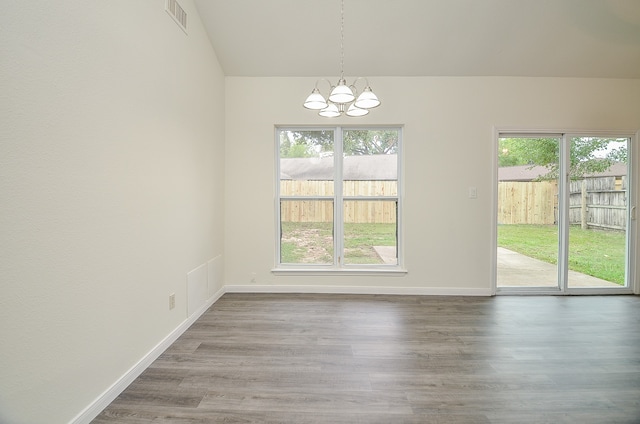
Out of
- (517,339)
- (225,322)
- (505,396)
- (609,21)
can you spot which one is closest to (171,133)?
(225,322)

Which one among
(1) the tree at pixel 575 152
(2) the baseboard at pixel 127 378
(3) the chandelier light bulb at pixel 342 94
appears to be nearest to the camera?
(2) the baseboard at pixel 127 378

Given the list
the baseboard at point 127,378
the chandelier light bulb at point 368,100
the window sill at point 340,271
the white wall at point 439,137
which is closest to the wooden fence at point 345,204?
the white wall at point 439,137

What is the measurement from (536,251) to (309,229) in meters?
3.09

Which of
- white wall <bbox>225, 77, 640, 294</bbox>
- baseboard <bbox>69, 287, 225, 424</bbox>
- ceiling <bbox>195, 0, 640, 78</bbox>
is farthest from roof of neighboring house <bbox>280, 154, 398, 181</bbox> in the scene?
baseboard <bbox>69, 287, 225, 424</bbox>

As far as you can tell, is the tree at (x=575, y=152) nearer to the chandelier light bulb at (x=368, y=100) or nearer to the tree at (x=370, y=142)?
the tree at (x=370, y=142)

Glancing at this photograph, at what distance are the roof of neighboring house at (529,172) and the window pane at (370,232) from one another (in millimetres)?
1482

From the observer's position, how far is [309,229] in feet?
13.5

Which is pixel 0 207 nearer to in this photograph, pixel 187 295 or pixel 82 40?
pixel 82 40

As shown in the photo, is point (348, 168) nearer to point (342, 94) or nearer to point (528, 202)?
point (342, 94)

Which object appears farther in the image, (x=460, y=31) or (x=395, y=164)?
(x=395, y=164)

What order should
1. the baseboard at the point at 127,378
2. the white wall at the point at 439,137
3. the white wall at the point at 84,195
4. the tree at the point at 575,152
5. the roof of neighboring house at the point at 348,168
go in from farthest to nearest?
the roof of neighboring house at the point at 348,168 < the tree at the point at 575,152 < the white wall at the point at 439,137 < the baseboard at the point at 127,378 < the white wall at the point at 84,195

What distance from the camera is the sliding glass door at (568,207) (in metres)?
3.90

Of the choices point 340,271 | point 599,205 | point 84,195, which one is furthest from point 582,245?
point 84,195

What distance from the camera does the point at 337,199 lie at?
4.06m
